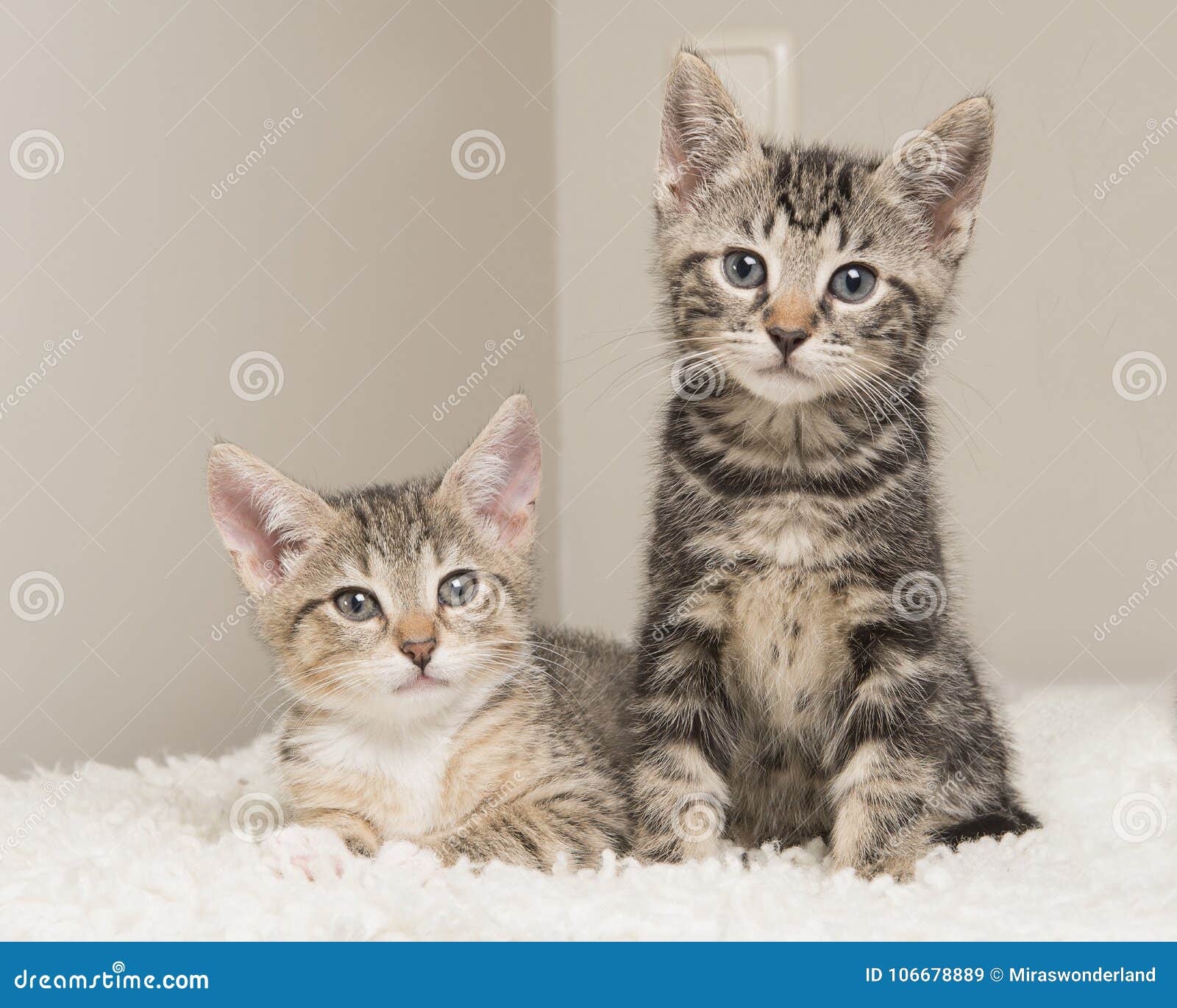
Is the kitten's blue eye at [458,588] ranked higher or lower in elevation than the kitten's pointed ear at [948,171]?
lower

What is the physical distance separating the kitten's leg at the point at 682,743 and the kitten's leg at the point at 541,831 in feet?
0.17

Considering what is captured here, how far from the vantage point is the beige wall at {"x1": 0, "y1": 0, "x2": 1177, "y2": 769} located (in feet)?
6.05

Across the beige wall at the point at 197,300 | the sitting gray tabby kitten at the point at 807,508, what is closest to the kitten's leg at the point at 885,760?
the sitting gray tabby kitten at the point at 807,508

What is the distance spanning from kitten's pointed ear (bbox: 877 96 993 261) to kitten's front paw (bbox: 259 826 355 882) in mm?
1169

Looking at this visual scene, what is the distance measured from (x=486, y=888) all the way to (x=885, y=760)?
0.58m

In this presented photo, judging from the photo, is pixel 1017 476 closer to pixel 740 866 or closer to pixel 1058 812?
pixel 1058 812

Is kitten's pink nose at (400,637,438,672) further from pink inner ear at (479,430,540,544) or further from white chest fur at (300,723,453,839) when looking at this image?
pink inner ear at (479,430,540,544)

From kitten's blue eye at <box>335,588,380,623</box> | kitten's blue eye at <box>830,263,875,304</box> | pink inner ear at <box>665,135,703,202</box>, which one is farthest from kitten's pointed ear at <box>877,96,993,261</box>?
kitten's blue eye at <box>335,588,380,623</box>

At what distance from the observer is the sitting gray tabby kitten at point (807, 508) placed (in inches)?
61.1

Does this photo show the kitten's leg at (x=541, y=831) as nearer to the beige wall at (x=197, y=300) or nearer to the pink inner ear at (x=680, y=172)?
the beige wall at (x=197, y=300)

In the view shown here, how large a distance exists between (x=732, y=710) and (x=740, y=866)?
25 centimetres

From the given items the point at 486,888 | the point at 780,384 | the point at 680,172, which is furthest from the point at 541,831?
the point at 680,172

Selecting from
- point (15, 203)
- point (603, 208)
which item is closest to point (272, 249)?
point (15, 203)

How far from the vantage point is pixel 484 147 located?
9.02ft
